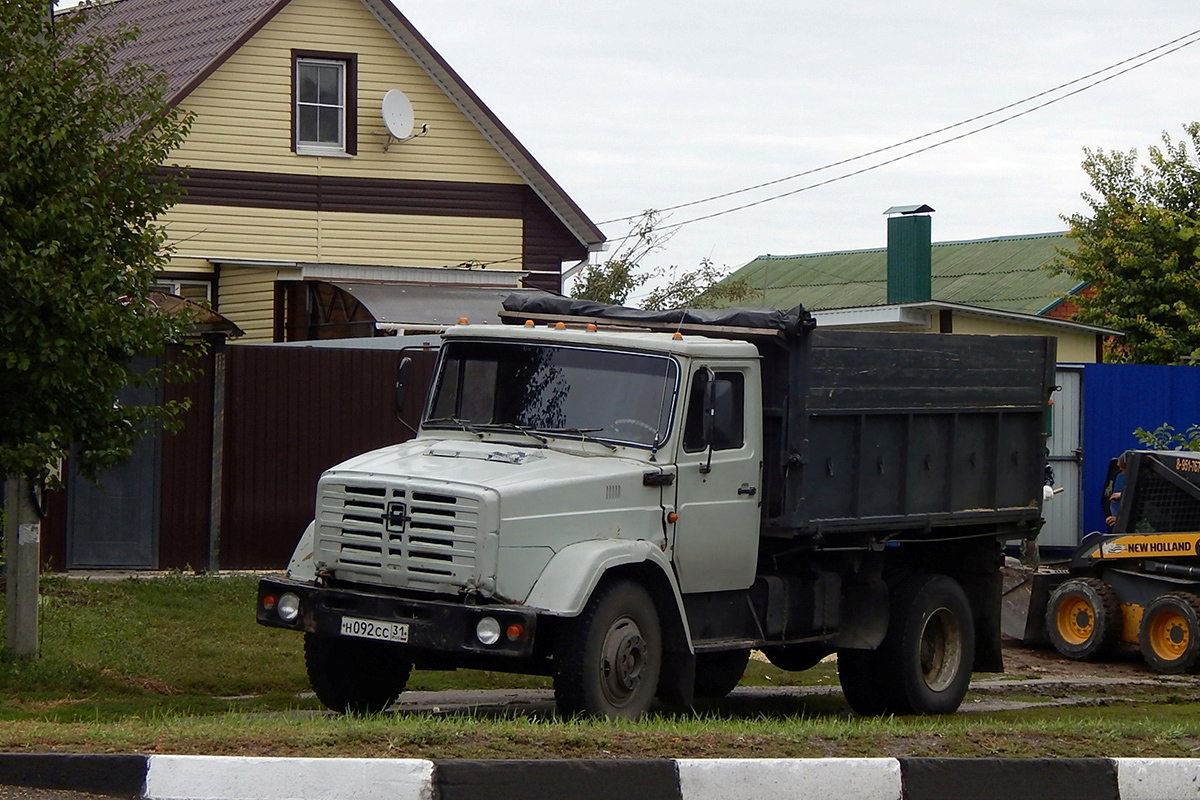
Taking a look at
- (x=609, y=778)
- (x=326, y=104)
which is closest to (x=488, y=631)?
(x=609, y=778)

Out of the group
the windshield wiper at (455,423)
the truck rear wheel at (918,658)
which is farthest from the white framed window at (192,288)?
the truck rear wheel at (918,658)

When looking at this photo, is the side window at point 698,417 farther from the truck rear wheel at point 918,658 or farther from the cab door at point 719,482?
the truck rear wheel at point 918,658

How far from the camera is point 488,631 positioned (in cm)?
860

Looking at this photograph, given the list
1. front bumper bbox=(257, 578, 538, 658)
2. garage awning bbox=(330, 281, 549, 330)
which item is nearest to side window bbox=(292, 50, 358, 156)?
garage awning bbox=(330, 281, 549, 330)

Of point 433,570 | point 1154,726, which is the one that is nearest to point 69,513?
point 433,570

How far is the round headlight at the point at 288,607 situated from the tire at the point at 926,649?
4141mm

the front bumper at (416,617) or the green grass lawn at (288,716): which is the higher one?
the front bumper at (416,617)

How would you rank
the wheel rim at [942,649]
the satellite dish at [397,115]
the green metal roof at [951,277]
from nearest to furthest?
the wheel rim at [942,649]
the satellite dish at [397,115]
the green metal roof at [951,277]

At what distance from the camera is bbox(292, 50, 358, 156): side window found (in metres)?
24.1

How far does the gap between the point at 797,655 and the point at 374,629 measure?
383cm

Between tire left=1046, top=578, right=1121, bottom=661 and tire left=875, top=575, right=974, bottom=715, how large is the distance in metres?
3.57

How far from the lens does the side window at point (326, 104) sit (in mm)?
24062

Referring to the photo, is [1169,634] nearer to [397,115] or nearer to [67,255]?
[67,255]

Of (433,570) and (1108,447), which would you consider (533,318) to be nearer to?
(433,570)
